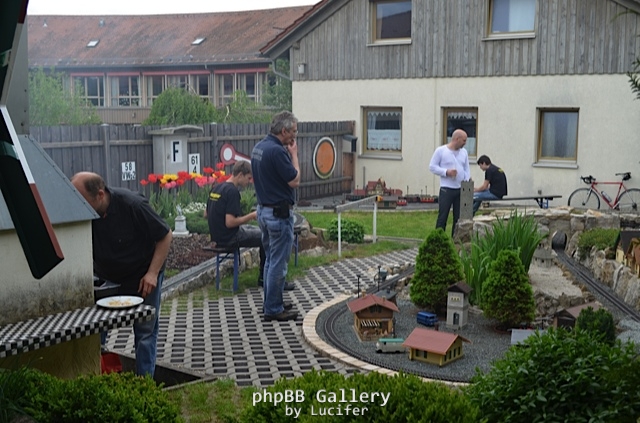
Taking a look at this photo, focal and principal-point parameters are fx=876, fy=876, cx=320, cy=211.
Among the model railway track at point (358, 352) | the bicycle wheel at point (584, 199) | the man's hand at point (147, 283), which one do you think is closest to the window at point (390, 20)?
the bicycle wheel at point (584, 199)

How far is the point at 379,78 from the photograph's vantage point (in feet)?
74.6

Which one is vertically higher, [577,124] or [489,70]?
[489,70]

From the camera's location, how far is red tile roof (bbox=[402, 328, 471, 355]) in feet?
23.1

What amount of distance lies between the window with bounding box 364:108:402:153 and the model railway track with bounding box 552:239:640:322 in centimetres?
1177

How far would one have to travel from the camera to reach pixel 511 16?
20.7m

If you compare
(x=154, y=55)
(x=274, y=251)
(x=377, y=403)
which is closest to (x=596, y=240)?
(x=274, y=251)

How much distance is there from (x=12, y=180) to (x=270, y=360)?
458cm

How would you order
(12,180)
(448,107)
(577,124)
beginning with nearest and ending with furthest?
(12,180) < (577,124) < (448,107)

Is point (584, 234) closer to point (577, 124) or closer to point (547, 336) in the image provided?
point (547, 336)

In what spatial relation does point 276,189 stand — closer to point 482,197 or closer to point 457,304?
point 457,304

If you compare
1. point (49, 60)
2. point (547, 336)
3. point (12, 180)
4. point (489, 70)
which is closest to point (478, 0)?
point (489, 70)

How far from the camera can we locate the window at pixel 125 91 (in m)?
46.4

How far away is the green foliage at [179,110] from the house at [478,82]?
7766mm

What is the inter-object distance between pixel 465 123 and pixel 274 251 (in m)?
13.8
